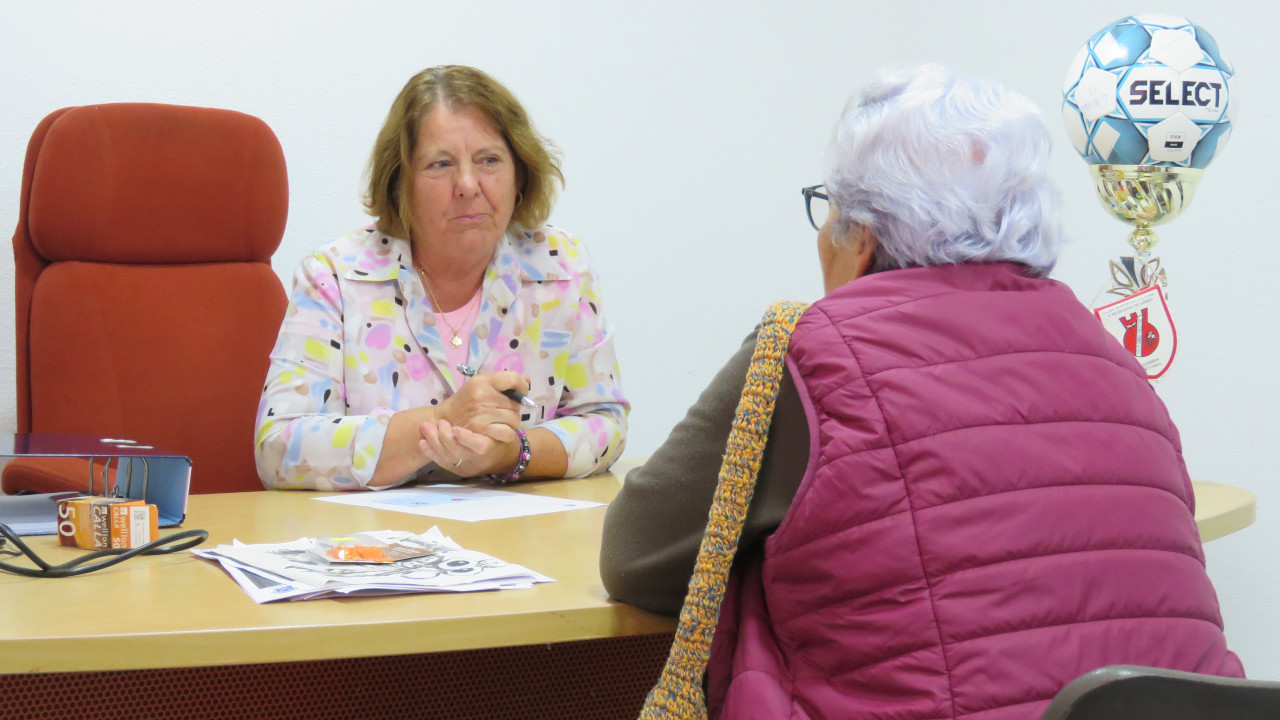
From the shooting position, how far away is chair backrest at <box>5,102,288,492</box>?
6.89 feet

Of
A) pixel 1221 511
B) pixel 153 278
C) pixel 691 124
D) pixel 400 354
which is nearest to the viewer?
pixel 1221 511

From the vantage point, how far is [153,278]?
2.22 meters

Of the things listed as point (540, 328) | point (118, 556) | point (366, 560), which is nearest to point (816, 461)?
point (366, 560)

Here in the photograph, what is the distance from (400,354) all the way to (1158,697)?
144 cm

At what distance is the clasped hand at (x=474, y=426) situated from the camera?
1.73m

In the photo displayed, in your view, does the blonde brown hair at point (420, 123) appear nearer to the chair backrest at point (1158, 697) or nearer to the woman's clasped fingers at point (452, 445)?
the woman's clasped fingers at point (452, 445)

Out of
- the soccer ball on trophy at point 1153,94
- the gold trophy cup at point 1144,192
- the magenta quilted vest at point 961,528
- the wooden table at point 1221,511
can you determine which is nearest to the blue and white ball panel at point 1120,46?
the soccer ball on trophy at point 1153,94

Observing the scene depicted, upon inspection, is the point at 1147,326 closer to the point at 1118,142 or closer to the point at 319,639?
the point at 1118,142

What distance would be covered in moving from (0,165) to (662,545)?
1.96 meters

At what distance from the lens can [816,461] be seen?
3.03 ft

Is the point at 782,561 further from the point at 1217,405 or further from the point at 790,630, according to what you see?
the point at 1217,405

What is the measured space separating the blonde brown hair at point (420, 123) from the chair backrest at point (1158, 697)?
1.52 metres

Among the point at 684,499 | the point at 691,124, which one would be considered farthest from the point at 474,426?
the point at 691,124

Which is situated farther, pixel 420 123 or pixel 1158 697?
pixel 420 123
